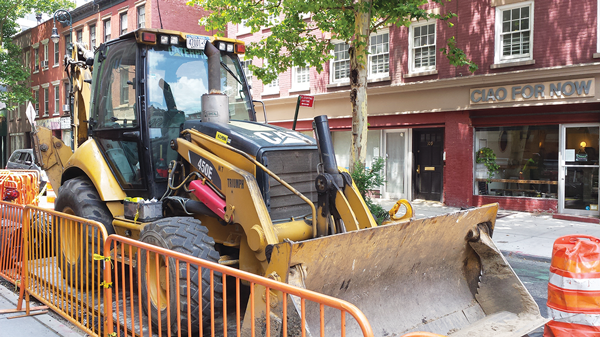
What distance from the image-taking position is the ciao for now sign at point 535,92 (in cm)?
1244

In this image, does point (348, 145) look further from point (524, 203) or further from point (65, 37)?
point (65, 37)

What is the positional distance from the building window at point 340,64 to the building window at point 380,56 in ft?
3.56

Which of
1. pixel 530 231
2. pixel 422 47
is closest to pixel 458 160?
pixel 422 47

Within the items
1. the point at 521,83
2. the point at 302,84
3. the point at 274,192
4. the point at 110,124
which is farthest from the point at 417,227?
the point at 302,84

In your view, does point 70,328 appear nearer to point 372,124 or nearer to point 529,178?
point 529,178

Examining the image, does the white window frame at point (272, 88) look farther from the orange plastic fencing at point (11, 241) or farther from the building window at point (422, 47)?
the orange plastic fencing at point (11, 241)

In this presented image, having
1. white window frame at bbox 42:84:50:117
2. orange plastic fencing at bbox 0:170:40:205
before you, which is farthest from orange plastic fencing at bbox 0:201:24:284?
white window frame at bbox 42:84:50:117

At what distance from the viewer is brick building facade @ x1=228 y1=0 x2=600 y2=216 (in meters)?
12.8

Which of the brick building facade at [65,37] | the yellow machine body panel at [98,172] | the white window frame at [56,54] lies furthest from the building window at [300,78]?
the white window frame at [56,54]

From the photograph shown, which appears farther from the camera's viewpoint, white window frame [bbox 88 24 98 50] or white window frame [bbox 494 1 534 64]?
white window frame [bbox 88 24 98 50]

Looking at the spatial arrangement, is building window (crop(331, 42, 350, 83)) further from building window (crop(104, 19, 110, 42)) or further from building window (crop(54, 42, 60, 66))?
building window (crop(54, 42, 60, 66))

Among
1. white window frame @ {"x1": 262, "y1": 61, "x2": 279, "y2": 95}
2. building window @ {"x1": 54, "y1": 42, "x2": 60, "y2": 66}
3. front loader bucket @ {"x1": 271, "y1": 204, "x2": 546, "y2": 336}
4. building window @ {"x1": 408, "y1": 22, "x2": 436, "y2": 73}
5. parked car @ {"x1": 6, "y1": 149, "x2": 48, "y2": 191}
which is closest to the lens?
front loader bucket @ {"x1": 271, "y1": 204, "x2": 546, "y2": 336}

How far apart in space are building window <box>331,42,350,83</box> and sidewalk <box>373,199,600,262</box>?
608cm

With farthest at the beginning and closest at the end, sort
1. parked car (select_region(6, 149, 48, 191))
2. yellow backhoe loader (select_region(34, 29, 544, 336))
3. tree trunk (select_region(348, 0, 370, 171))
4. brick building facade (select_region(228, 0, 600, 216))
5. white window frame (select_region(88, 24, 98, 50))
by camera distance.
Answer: white window frame (select_region(88, 24, 98, 50)), parked car (select_region(6, 149, 48, 191)), brick building facade (select_region(228, 0, 600, 216)), tree trunk (select_region(348, 0, 370, 171)), yellow backhoe loader (select_region(34, 29, 544, 336))
